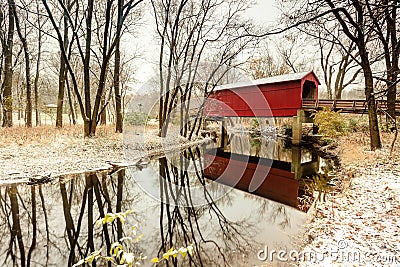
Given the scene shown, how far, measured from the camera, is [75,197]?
6555 mm

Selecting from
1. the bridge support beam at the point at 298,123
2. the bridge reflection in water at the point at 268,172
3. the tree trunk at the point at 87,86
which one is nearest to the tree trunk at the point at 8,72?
the tree trunk at the point at 87,86

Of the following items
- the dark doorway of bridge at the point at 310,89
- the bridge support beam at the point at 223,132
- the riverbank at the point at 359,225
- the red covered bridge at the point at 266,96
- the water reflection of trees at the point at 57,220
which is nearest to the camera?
the riverbank at the point at 359,225

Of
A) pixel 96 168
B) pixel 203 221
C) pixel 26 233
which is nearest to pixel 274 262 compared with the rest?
pixel 203 221

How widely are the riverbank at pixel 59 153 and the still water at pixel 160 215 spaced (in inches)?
25.5

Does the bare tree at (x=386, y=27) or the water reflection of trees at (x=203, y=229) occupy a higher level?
the bare tree at (x=386, y=27)

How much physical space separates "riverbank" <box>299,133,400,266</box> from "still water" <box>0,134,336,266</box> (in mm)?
573

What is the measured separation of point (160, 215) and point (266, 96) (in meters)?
13.8

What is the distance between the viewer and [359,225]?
3.88 metres

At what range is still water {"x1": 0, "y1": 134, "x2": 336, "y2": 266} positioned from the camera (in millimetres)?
4215

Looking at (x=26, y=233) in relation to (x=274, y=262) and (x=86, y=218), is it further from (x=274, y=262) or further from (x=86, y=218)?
(x=274, y=262)

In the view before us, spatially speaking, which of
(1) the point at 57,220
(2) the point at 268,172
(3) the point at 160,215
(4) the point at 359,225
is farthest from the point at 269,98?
(1) the point at 57,220

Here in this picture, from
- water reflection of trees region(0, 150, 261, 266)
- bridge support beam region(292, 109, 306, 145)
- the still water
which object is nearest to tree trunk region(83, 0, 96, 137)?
the still water

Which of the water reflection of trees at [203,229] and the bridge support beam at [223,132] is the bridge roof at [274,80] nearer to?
the bridge support beam at [223,132]

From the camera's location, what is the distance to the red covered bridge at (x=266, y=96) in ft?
52.6
